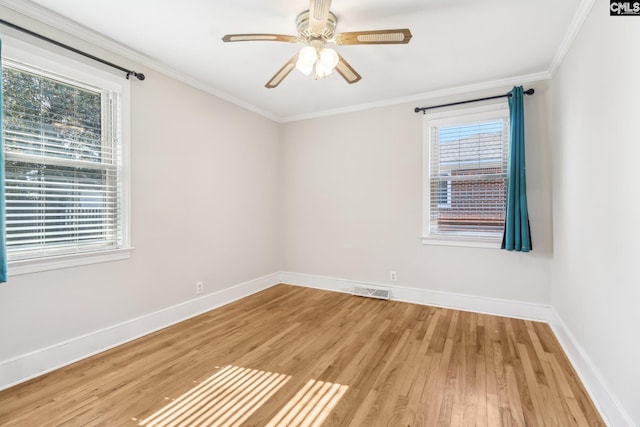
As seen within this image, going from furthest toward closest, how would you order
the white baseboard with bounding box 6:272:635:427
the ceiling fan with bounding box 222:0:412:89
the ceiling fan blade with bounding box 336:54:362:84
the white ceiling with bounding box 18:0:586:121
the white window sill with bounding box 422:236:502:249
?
the white window sill with bounding box 422:236:502:249 → the ceiling fan blade with bounding box 336:54:362:84 → the white ceiling with bounding box 18:0:586:121 → the white baseboard with bounding box 6:272:635:427 → the ceiling fan with bounding box 222:0:412:89

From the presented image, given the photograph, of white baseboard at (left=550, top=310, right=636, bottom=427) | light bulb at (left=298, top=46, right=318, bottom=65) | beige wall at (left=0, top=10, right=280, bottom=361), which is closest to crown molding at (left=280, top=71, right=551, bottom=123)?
beige wall at (left=0, top=10, right=280, bottom=361)

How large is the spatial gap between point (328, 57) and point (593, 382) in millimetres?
2821

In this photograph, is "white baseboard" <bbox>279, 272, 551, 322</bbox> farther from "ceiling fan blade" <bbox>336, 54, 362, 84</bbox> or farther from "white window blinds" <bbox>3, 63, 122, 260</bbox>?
"white window blinds" <bbox>3, 63, 122, 260</bbox>

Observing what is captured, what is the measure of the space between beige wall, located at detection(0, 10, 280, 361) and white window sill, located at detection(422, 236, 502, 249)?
7.76ft

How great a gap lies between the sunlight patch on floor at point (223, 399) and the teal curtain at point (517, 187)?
270cm

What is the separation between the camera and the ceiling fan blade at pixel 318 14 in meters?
1.74

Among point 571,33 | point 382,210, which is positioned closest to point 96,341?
point 382,210

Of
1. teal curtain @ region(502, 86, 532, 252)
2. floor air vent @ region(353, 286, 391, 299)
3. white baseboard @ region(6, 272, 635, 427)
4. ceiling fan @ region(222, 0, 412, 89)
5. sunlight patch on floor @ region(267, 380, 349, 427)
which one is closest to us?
sunlight patch on floor @ region(267, 380, 349, 427)

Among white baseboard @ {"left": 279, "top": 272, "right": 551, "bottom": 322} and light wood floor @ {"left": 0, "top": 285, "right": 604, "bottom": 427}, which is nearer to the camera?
light wood floor @ {"left": 0, "top": 285, "right": 604, "bottom": 427}

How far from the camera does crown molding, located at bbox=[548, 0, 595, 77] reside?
2039mm

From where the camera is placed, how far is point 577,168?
2375 mm

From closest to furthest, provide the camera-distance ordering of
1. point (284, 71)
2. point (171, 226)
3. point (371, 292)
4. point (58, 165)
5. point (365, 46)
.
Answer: point (58, 165), point (284, 71), point (365, 46), point (171, 226), point (371, 292)

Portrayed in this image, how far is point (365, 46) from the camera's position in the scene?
8.44 feet

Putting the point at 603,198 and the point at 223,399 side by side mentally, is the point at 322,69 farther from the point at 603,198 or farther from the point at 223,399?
the point at 223,399
